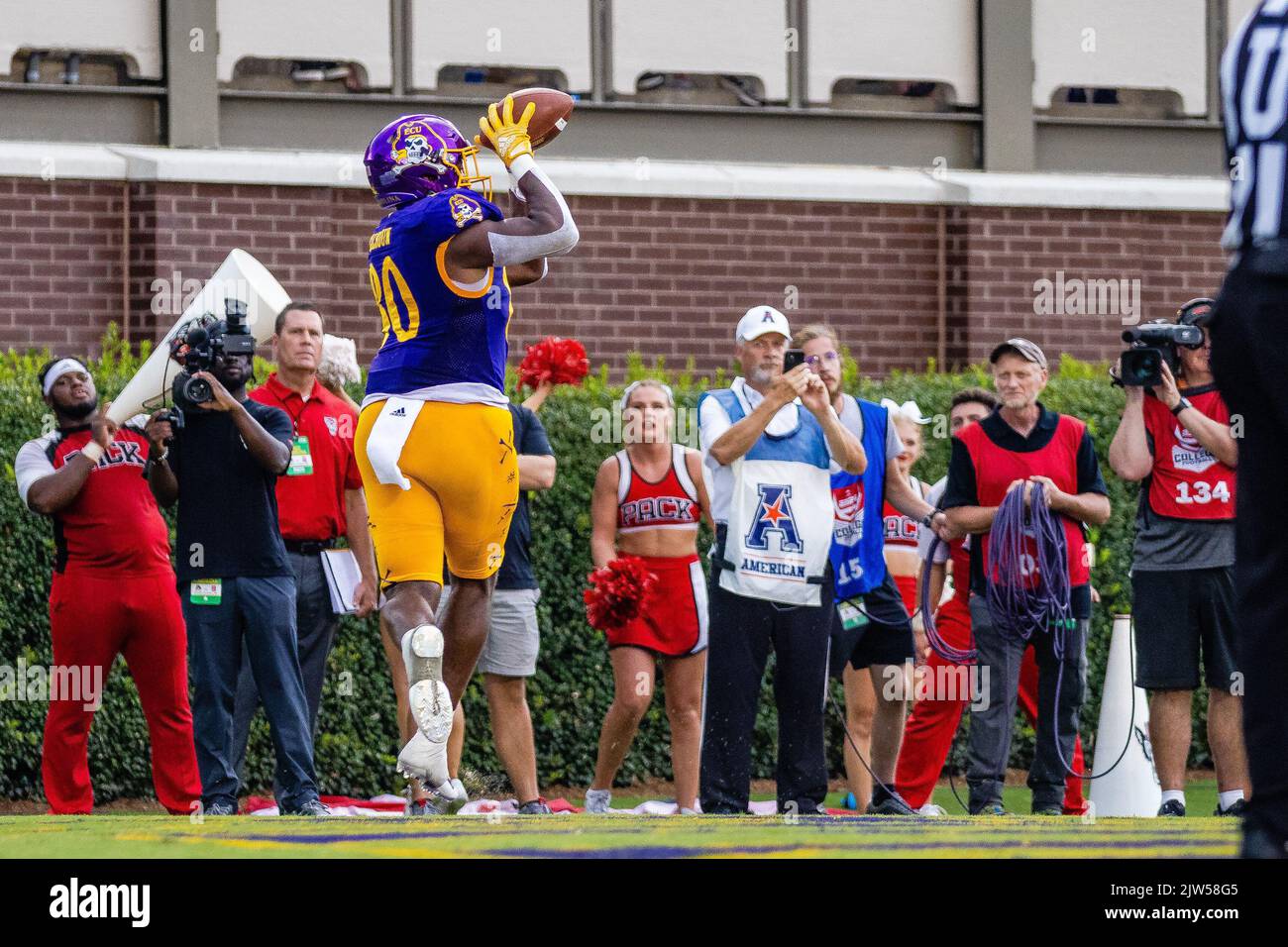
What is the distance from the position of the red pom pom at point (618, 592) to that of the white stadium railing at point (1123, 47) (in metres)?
7.64

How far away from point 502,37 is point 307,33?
1394 mm

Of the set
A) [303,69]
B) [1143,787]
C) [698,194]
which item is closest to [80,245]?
[303,69]

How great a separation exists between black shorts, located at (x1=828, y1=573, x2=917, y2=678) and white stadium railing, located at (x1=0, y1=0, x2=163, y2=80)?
23.0 ft

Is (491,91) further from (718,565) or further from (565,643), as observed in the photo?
(718,565)

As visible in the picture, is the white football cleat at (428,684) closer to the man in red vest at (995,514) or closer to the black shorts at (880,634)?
the man in red vest at (995,514)

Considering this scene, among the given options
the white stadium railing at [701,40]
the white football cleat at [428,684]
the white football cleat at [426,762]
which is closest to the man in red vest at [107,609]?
the white football cleat at [426,762]

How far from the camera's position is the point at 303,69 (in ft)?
48.0

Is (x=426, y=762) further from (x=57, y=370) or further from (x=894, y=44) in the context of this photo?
(x=894, y=44)

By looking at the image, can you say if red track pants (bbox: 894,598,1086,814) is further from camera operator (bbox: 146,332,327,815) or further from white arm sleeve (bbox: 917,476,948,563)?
camera operator (bbox: 146,332,327,815)

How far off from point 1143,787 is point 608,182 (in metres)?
6.29

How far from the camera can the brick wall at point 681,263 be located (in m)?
13.9

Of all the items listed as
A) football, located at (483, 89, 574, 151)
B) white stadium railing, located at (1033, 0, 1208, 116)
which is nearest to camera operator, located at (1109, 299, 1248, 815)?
football, located at (483, 89, 574, 151)

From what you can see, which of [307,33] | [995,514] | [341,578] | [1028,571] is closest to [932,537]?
[995,514]

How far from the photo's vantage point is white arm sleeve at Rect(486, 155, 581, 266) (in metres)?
6.76
